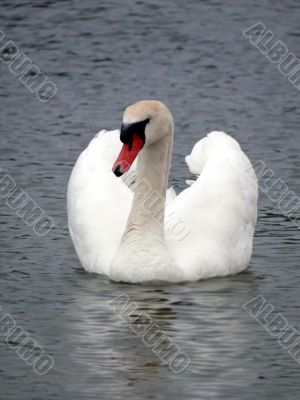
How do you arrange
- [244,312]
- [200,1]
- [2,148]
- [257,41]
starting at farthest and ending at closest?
[200,1], [257,41], [2,148], [244,312]

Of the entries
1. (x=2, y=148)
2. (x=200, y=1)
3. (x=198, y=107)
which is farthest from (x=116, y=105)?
(x=200, y=1)

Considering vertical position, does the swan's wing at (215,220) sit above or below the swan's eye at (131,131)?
below

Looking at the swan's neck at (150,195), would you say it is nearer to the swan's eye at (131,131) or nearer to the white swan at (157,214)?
the white swan at (157,214)

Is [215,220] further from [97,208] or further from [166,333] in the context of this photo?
[166,333]

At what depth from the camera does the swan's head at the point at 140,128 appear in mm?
12914

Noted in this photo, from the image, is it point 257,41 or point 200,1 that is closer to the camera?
point 257,41

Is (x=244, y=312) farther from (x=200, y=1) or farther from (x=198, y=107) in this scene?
(x=200, y=1)

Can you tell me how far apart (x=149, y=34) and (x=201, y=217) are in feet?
34.5

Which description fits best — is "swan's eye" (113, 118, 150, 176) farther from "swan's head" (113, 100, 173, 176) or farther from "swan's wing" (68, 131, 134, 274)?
"swan's wing" (68, 131, 134, 274)

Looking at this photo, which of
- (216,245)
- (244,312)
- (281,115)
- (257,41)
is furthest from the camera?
(257,41)

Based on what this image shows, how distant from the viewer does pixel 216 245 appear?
44.7ft

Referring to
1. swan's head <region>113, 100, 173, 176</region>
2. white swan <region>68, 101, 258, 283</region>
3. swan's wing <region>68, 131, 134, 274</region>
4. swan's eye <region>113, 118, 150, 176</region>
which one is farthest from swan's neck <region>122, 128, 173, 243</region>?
swan's eye <region>113, 118, 150, 176</region>

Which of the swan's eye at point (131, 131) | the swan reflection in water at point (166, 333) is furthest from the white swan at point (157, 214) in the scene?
the swan reflection in water at point (166, 333)

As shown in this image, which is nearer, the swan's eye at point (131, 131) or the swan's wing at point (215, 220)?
the swan's eye at point (131, 131)
